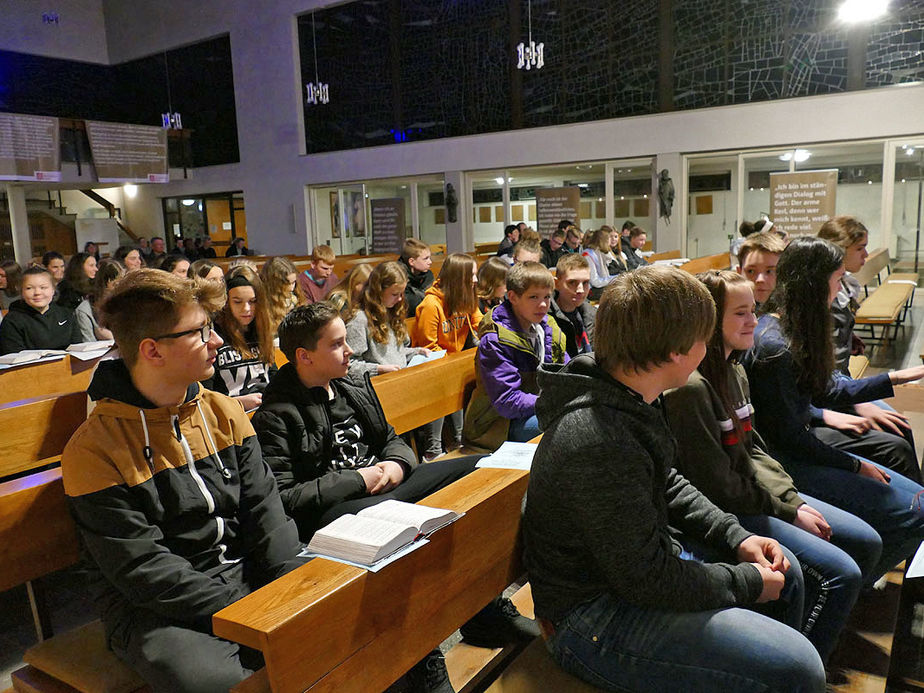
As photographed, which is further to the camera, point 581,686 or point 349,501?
point 349,501

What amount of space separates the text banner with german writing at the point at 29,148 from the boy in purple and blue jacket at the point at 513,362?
44.0 ft

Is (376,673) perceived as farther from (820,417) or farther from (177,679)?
(820,417)

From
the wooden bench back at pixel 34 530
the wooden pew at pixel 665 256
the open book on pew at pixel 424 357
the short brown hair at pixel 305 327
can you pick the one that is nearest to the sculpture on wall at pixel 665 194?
the wooden pew at pixel 665 256

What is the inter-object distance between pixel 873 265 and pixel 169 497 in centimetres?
979

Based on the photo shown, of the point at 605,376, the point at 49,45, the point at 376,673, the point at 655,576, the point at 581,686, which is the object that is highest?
the point at 49,45

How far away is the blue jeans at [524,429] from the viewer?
3.27 meters

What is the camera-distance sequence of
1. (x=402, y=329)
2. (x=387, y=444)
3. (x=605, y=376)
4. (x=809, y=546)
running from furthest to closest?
(x=402, y=329)
(x=387, y=444)
(x=809, y=546)
(x=605, y=376)

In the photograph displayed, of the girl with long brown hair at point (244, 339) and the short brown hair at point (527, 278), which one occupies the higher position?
the short brown hair at point (527, 278)

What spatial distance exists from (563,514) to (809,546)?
98 centimetres

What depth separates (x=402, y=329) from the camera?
4480 millimetres

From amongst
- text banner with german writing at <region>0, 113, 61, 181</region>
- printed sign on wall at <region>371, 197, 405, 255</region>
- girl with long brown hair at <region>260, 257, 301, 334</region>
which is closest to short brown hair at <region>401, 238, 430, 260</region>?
girl with long brown hair at <region>260, 257, 301, 334</region>

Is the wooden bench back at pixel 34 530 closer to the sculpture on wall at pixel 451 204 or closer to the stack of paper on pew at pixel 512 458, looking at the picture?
the stack of paper on pew at pixel 512 458

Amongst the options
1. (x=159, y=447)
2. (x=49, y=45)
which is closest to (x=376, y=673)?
(x=159, y=447)

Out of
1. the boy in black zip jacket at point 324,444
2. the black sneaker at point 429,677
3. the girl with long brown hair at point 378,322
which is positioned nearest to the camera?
the black sneaker at point 429,677
